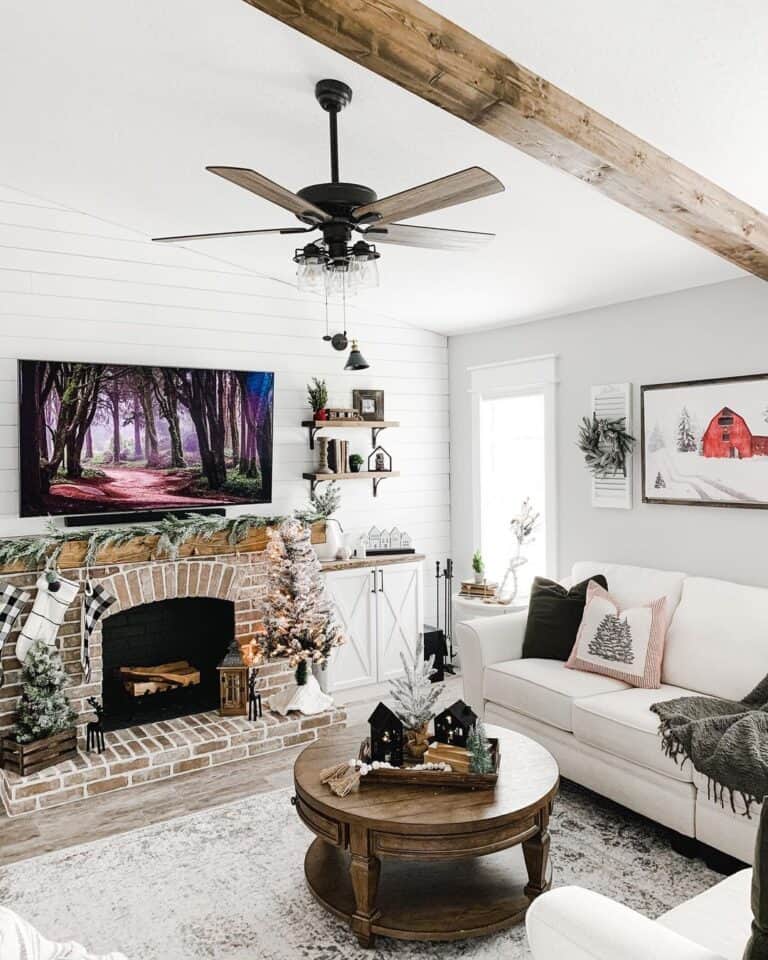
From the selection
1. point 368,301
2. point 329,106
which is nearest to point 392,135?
point 329,106

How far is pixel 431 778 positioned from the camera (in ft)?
8.86

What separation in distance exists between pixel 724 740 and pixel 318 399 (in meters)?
3.22

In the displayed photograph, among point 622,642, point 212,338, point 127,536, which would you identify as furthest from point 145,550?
point 622,642

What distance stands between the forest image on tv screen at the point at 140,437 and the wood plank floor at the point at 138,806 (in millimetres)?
1515

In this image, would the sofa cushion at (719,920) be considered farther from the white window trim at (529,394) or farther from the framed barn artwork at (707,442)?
the white window trim at (529,394)

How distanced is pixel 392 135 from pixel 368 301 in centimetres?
226

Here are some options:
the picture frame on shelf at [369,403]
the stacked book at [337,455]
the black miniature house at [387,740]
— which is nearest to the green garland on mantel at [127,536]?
the stacked book at [337,455]

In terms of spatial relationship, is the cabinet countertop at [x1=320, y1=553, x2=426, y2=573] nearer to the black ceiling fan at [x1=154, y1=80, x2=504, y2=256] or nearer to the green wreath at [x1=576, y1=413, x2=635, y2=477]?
the green wreath at [x1=576, y1=413, x2=635, y2=477]

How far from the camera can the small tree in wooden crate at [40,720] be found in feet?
12.0

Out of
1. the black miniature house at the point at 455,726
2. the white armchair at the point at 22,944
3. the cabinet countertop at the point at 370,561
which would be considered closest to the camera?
the white armchair at the point at 22,944

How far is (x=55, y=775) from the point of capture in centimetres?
362

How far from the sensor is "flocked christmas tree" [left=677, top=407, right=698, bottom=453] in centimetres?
416

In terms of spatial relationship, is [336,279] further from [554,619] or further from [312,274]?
[554,619]

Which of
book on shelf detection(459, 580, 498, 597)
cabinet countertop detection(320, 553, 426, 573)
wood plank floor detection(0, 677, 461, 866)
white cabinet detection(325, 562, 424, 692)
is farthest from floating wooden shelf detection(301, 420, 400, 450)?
wood plank floor detection(0, 677, 461, 866)
